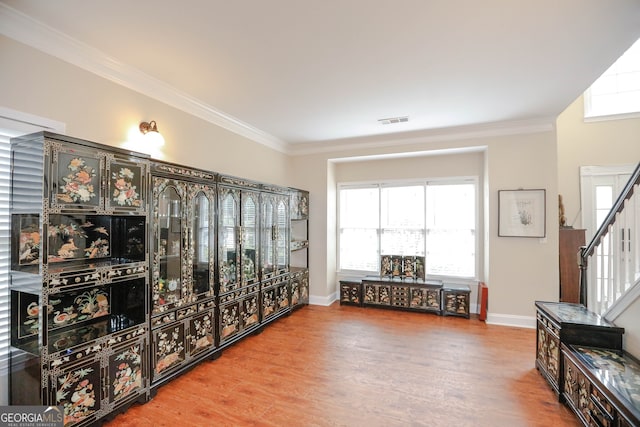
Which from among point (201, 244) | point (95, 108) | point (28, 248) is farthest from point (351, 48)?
point (28, 248)

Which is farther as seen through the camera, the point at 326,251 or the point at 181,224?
the point at 326,251

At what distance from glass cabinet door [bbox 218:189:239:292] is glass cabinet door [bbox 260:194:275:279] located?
21.8 inches

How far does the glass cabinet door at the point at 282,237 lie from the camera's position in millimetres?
4461

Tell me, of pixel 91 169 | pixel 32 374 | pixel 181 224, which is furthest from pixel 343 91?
pixel 32 374

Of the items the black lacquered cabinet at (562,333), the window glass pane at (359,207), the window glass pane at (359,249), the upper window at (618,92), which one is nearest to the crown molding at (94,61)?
the window glass pane at (359,207)

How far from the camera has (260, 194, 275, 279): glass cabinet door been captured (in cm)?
412

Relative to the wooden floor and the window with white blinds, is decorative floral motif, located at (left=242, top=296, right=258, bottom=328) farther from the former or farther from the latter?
the window with white blinds

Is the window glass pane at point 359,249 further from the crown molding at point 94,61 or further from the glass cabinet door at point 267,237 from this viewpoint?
the crown molding at point 94,61

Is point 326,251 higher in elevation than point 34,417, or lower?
higher

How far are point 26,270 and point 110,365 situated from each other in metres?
0.88

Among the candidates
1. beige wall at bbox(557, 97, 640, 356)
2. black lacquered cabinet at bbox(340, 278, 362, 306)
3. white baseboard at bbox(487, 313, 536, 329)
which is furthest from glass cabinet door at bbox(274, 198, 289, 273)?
beige wall at bbox(557, 97, 640, 356)

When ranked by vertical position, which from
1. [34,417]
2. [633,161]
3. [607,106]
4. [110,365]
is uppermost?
[607,106]

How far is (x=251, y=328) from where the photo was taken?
379 cm

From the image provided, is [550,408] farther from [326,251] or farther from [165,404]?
[326,251]
